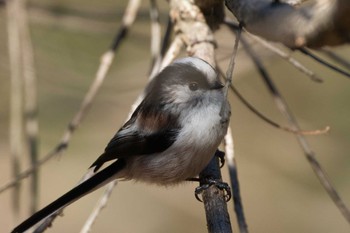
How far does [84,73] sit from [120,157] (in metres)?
2.34

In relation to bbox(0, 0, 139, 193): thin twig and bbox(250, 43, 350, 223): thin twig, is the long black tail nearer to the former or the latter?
bbox(0, 0, 139, 193): thin twig

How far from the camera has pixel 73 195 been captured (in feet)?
7.54

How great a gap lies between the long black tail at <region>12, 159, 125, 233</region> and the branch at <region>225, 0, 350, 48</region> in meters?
1.05

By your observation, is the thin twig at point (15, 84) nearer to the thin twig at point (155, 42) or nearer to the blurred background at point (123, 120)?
the thin twig at point (155, 42)

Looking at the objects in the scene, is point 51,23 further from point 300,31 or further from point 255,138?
point 300,31

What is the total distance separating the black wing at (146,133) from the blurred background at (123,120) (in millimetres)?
1368

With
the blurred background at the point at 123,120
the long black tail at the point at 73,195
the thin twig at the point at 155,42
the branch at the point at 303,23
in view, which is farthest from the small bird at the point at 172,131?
the blurred background at the point at 123,120

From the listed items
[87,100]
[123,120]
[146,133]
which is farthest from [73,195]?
[123,120]

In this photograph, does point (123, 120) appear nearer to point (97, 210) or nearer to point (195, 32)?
point (195, 32)

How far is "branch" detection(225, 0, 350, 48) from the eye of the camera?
1.10 m

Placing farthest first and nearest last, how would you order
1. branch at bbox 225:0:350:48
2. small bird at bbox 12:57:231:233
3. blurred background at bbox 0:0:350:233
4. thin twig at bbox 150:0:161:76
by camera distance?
blurred background at bbox 0:0:350:233 < thin twig at bbox 150:0:161:76 < small bird at bbox 12:57:231:233 < branch at bbox 225:0:350:48

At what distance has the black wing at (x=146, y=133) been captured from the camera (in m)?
2.43

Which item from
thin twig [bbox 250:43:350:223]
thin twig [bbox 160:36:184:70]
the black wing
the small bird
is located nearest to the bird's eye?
the small bird

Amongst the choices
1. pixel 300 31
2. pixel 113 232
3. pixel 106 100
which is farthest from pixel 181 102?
pixel 113 232
